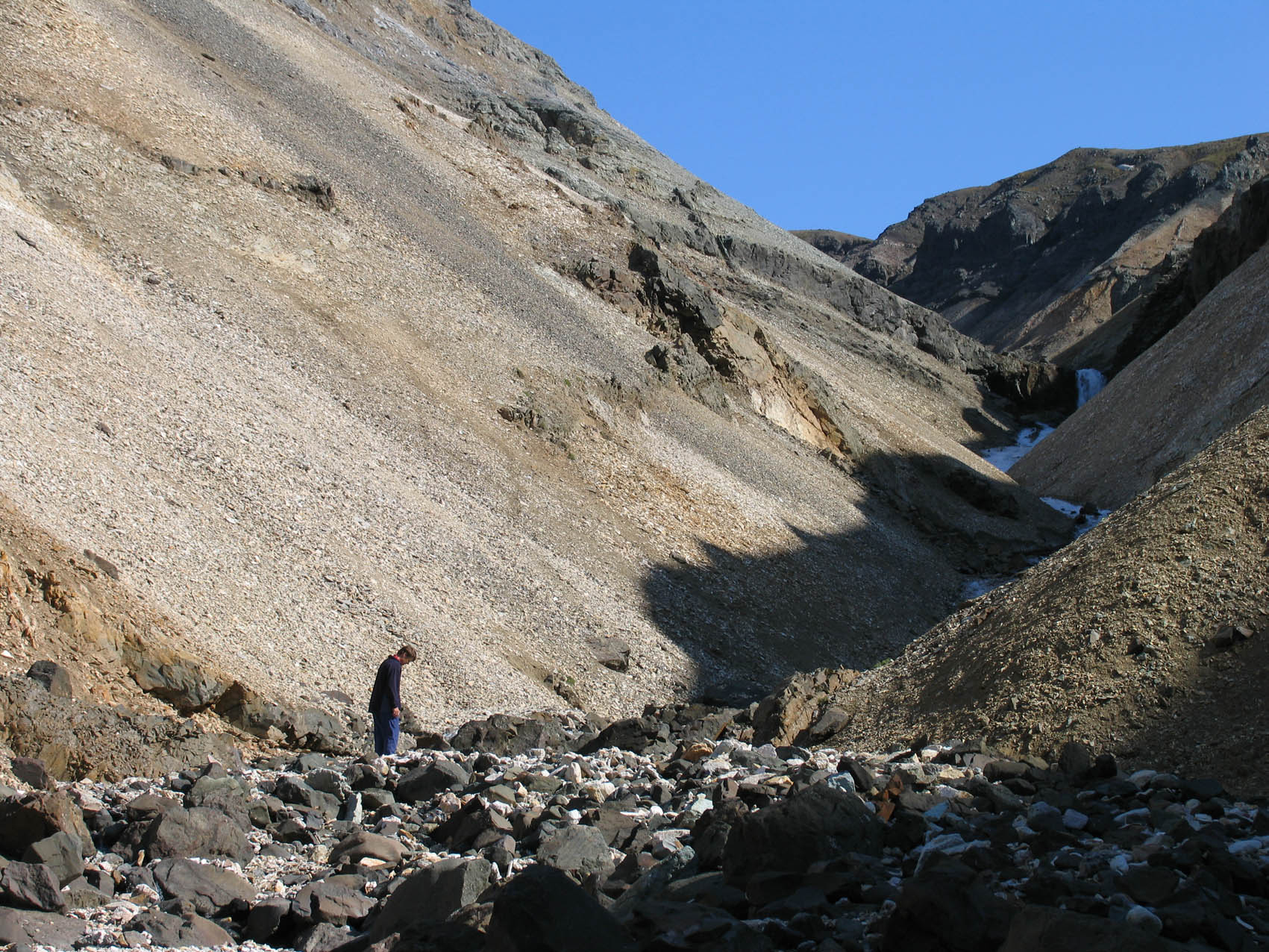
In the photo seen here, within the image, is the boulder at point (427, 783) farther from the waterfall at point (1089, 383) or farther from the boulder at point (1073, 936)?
the waterfall at point (1089, 383)

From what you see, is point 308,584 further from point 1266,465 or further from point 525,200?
point 525,200

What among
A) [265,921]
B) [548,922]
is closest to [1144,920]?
[548,922]

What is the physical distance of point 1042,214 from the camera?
438ft

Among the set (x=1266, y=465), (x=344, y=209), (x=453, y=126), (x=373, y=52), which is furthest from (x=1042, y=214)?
(x=1266, y=465)

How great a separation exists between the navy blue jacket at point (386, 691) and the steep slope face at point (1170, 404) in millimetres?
26666

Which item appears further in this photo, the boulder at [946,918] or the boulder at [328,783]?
the boulder at [328,783]

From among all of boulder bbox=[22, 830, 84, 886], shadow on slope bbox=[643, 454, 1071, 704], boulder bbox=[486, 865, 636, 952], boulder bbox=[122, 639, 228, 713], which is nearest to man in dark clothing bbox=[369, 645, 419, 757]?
boulder bbox=[122, 639, 228, 713]

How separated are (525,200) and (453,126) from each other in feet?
18.1

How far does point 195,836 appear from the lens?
722 centimetres

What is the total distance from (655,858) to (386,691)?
203 inches

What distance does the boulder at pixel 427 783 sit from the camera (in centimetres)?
909

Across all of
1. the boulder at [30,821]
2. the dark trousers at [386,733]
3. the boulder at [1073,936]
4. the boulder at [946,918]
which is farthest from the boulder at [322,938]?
the dark trousers at [386,733]

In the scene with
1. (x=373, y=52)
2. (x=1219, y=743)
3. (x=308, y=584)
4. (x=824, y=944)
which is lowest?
(x=308, y=584)

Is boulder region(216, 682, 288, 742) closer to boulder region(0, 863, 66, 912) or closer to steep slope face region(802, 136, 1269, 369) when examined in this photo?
boulder region(0, 863, 66, 912)
